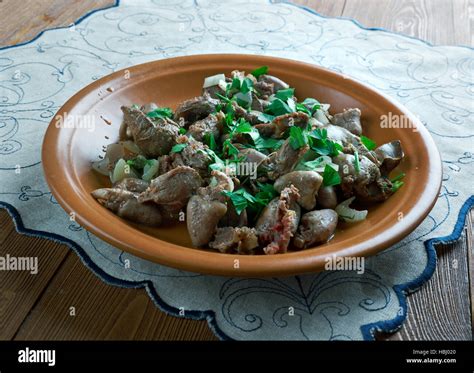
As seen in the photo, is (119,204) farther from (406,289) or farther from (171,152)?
(406,289)

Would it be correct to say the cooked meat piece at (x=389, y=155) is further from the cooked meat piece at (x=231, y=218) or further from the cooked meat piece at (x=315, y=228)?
the cooked meat piece at (x=231, y=218)

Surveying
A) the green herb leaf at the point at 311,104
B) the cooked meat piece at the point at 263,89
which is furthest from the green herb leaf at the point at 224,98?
the green herb leaf at the point at 311,104

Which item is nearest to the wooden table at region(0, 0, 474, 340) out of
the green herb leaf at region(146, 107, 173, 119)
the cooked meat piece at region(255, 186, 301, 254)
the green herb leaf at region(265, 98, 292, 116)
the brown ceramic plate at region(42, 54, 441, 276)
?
the brown ceramic plate at region(42, 54, 441, 276)

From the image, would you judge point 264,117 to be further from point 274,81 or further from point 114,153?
point 114,153

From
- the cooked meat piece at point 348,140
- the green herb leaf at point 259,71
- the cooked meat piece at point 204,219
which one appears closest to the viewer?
the cooked meat piece at point 204,219

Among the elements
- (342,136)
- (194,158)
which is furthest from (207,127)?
(342,136)
